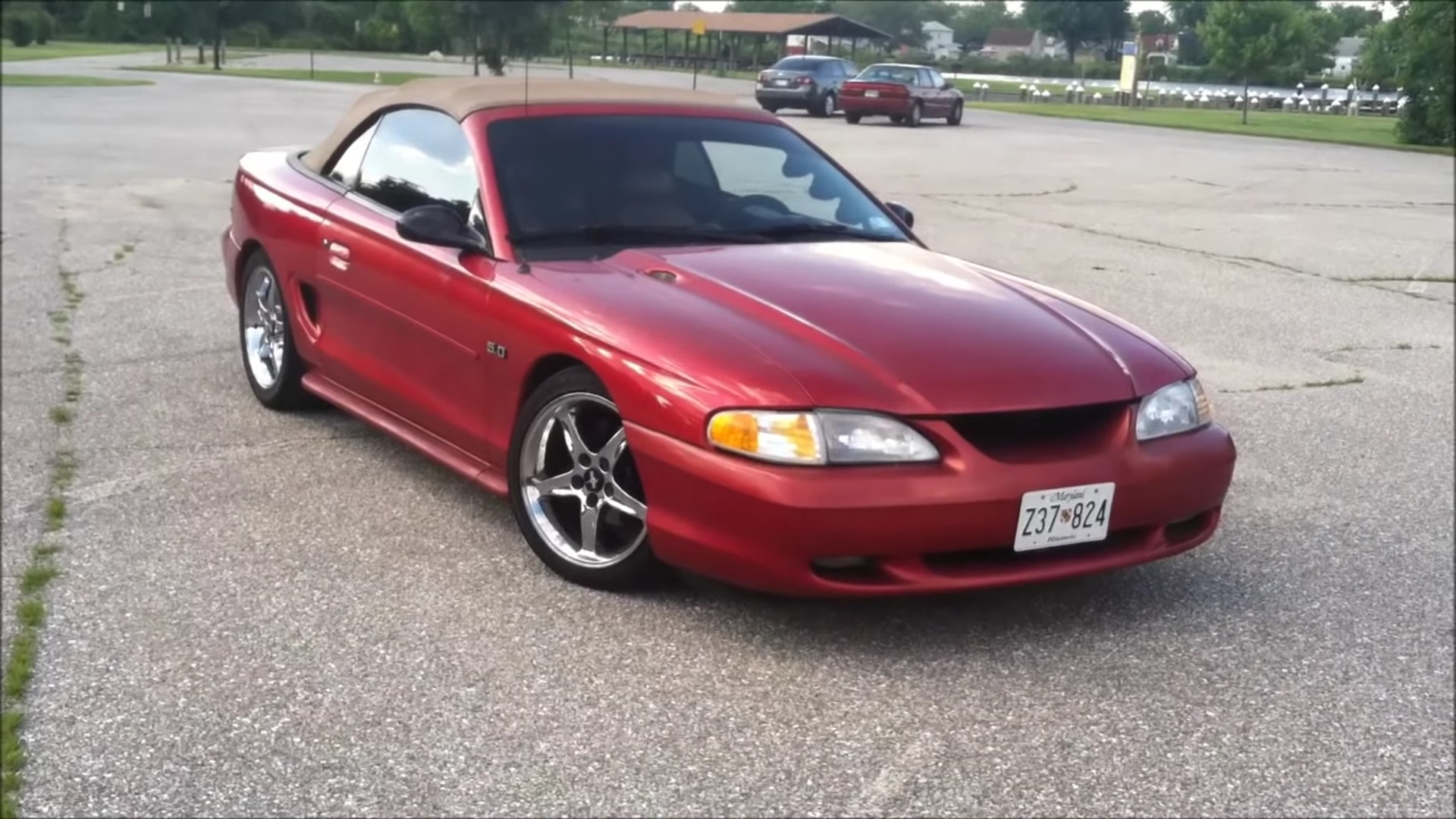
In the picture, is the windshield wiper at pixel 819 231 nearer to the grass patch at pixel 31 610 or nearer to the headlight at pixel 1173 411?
the headlight at pixel 1173 411

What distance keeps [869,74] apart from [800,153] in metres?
0.65

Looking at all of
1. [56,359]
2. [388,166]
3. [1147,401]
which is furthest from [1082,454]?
[56,359]

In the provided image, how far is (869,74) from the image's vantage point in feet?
14.4

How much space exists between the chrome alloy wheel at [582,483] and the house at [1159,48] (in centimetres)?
143

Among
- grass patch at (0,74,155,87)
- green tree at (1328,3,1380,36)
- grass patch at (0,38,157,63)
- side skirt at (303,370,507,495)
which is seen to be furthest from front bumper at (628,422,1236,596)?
grass patch at (0,74,155,87)

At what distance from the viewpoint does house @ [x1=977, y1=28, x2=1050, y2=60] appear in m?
3.54

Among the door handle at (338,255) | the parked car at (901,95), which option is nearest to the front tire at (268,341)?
the door handle at (338,255)

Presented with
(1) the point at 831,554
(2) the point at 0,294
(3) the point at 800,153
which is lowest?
(2) the point at 0,294

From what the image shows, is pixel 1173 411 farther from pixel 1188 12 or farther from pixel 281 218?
pixel 281 218

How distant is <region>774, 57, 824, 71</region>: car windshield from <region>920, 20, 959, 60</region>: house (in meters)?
0.61

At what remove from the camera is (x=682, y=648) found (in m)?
3.64

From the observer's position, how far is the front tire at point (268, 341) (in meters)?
5.56

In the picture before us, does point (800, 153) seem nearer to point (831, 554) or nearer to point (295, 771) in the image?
point (831, 554)

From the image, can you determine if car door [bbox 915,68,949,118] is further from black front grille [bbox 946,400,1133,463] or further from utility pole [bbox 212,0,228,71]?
utility pole [bbox 212,0,228,71]
